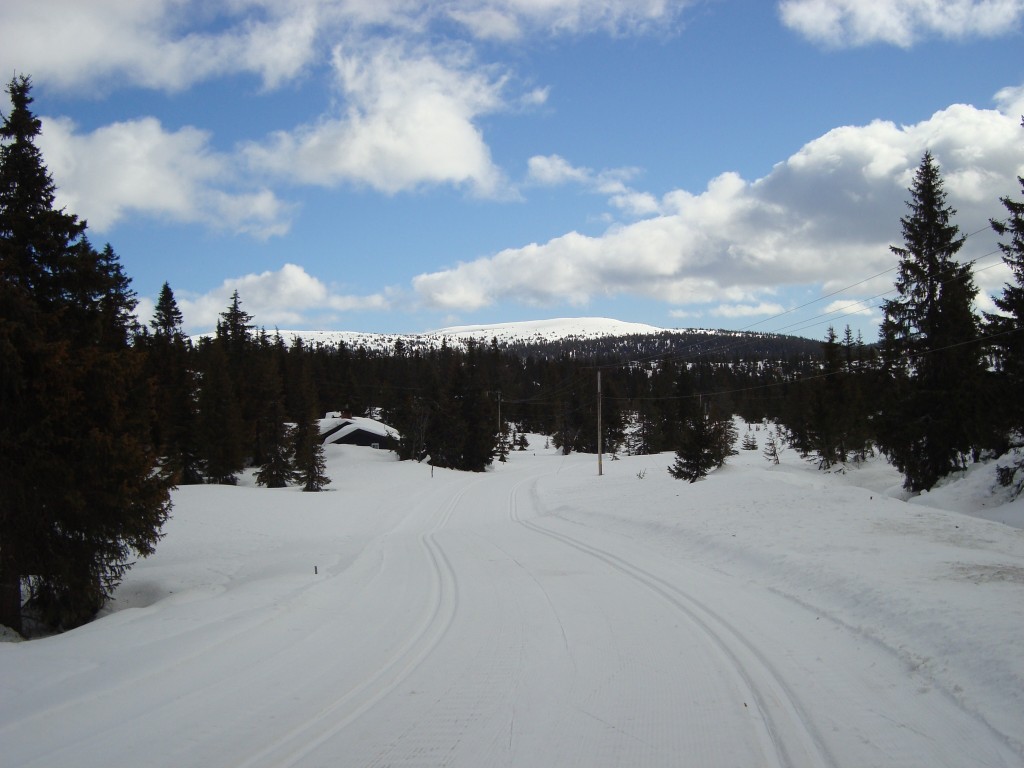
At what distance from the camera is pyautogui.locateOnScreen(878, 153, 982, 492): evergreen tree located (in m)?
24.9

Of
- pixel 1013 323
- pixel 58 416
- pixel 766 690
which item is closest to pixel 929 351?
pixel 1013 323

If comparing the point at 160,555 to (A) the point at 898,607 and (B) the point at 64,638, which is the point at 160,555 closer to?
(B) the point at 64,638

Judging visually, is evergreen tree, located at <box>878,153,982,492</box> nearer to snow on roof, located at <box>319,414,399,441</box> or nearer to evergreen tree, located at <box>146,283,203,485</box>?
evergreen tree, located at <box>146,283,203,485</box>

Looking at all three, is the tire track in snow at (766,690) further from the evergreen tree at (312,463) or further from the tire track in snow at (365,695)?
the evergreen tree at (312,463)

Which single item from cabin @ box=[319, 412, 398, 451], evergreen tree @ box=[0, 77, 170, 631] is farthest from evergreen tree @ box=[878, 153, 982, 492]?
cabin @ box=[319, 412, 398, 451]

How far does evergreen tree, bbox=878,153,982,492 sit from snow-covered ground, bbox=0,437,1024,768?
12918 mm

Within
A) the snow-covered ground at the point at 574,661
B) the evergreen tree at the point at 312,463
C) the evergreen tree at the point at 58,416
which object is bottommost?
the evergreen tree at the point at 312,463

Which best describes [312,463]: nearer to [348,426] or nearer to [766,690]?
[348,426]

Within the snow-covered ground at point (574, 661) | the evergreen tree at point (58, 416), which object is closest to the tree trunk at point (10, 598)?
the evergreen tree at point (58, 416)

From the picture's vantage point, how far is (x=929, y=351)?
25.6m

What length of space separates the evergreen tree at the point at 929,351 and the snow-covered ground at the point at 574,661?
509 inches

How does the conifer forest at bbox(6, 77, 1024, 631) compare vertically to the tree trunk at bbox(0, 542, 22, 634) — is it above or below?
above

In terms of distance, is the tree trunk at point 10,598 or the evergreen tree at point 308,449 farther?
the evergreen tree at point 308,449

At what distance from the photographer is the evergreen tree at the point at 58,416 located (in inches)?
450
